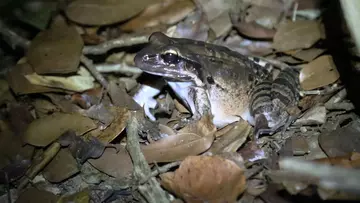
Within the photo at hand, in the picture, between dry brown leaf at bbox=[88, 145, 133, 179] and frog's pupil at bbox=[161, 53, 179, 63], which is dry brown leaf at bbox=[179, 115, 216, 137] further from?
frog's pupil at bbox=[161, 53, 179, 63]

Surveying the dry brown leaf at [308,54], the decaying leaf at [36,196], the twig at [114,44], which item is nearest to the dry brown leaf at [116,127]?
the decaying leaf at [36,196]

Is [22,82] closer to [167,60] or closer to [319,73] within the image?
[167,60]

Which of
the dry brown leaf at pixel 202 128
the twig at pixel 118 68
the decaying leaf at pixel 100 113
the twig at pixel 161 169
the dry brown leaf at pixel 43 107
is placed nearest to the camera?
the twig at pixel 161 169

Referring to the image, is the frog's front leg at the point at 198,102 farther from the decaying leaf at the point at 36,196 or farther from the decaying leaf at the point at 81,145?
the decaying leaf at the point at 36,196

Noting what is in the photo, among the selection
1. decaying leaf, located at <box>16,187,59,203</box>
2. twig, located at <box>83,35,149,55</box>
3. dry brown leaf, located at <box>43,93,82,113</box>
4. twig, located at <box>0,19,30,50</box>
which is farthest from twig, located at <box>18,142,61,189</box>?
twig, located at <box>0,19,30,50</box>

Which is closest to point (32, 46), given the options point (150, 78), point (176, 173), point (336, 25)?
point (150, 78)
